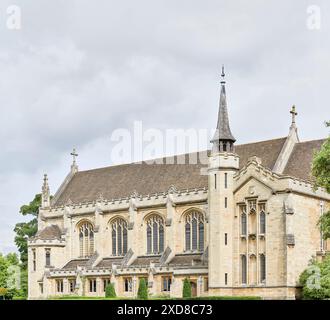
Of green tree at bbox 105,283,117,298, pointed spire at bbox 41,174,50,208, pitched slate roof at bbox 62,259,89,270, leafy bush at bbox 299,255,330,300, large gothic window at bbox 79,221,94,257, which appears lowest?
green tree at bbox 105,283,117,298

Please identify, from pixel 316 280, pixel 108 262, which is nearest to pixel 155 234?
A: pixel 108 262

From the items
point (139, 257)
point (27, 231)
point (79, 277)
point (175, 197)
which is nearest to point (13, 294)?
point (27, 231)

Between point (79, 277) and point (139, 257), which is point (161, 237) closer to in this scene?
point (139, 257)

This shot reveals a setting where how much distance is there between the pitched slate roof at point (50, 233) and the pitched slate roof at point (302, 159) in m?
25.7

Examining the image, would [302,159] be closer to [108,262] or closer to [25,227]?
[108,262]

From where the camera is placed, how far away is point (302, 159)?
52.3 metres

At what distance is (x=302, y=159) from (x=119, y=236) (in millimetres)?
19075

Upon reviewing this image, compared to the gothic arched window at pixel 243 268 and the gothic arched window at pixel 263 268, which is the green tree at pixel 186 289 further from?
the gothic arched window at pixel 263 268

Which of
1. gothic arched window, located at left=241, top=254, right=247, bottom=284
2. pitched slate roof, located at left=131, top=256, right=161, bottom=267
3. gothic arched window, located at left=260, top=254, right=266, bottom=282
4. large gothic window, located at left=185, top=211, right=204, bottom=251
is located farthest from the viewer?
pitched slate roof, located at left=131, top=256, right=161, bottom=267

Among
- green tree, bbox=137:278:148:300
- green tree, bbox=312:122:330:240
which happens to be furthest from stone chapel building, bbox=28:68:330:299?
green tree, bbox=312:122:330:240

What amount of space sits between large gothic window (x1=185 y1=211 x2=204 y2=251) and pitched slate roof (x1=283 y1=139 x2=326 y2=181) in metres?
8.48

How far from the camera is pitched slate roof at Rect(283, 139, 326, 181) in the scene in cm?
5109

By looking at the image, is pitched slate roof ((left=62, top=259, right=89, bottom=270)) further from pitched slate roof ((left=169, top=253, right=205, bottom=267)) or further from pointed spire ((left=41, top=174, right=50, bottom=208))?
pitched slate roof ((left=169, top=253, right=205, bottom=267))
